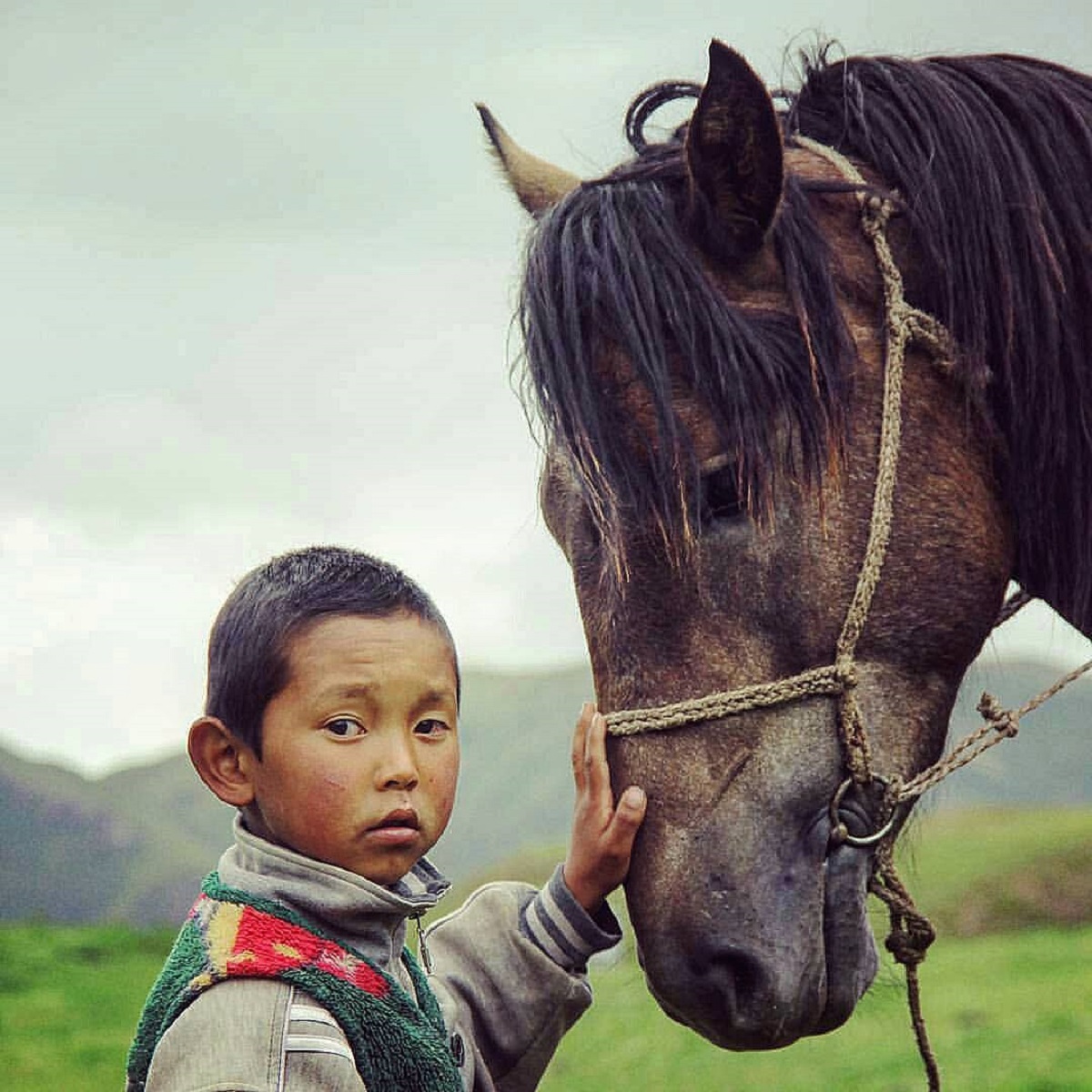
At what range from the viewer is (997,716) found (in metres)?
2.38

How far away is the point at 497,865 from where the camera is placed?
12.2 metres

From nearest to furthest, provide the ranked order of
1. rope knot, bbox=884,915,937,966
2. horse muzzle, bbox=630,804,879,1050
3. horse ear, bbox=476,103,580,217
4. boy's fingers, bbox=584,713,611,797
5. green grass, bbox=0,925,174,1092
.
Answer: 1. horse muzzle, bbox=630,804,879,1050
2. boy's fingers, bbox=584,713,611,797
3. rope knot, bbox=884,915,937,966
4. horse ear, bbox=476,103,580,217
5. green grass, bbox=0,925,174,1092

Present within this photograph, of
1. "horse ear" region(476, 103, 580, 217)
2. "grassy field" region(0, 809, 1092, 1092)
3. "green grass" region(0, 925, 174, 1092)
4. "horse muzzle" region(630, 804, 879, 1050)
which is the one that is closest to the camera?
"horse muzzle" region(630, 804, 879, 1050)

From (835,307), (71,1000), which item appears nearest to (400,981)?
(835,307)

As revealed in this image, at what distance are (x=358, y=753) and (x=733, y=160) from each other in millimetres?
1114

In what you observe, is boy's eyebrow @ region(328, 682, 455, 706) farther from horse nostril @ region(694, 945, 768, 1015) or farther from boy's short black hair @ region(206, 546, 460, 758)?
horse nostril @ region(694, 945, 768, 1015)

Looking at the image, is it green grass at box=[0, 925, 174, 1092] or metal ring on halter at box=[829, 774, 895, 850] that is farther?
green grass at box=[0, 925, 174, 1092]

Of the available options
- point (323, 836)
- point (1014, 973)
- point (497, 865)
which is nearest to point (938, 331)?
Result: point (323, 836)

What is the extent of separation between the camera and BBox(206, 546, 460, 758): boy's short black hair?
6.02ft

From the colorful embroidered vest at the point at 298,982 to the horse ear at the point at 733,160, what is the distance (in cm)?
123

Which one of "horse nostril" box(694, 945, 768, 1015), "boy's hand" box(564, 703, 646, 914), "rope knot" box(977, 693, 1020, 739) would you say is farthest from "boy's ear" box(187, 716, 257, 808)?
"rope knot" box(977, 693, 1020, 739)

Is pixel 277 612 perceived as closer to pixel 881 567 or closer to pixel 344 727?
pixel 344 727

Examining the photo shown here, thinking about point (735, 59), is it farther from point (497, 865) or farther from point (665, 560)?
point (497, 865)

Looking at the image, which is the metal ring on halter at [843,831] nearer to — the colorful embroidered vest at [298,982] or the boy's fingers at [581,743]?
the boy's fingers at [581,743]
